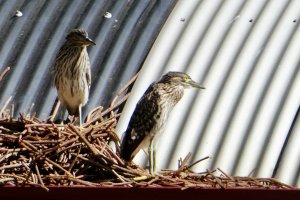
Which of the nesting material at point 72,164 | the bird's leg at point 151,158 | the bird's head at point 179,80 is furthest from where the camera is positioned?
the bird's head at point 179,80

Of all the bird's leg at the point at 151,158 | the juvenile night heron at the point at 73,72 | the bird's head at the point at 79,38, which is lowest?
the bird's leg at the point at 151,158

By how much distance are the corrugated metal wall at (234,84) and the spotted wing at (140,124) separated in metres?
0.63

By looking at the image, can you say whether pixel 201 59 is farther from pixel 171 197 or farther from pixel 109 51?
pixel 171 197

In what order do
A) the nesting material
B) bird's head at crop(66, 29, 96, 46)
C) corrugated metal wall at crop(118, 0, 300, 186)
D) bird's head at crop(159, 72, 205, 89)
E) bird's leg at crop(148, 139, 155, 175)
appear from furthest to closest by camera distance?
bird's head at crop(66, 29, 96, 46), corrugated metal wall at crop(118, 0, 300, 186), bird's head at crop(159, 72, 205, 89), bird's leg at crop(148, 139, 155, 175), the nesting material

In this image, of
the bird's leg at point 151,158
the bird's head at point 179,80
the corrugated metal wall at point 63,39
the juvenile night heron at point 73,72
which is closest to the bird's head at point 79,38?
the juvenile night heron at point 73,72

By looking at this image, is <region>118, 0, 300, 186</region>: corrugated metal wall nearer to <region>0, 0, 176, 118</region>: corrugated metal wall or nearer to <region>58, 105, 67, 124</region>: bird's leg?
<region>0, 0, 176, 118</region>: corrugated metal wall

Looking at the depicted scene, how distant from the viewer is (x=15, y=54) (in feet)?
32.1

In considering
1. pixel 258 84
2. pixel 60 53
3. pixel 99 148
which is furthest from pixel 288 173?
pixel 60 53

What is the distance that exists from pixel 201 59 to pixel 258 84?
57cm

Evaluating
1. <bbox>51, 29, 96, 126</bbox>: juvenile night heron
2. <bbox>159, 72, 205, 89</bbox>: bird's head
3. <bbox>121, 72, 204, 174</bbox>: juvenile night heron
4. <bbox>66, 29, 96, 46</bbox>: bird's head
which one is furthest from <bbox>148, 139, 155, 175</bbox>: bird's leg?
<bbox>66, 29, 96, 46</bbox>: bird's head

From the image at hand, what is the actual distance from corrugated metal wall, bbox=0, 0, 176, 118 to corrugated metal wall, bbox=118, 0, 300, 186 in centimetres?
21

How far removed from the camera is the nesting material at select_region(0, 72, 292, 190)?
22.4 feet

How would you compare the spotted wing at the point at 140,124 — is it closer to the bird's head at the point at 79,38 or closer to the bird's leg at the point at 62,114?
the bird's head at the point at 79,38

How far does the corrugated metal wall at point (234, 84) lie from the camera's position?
8641mm
